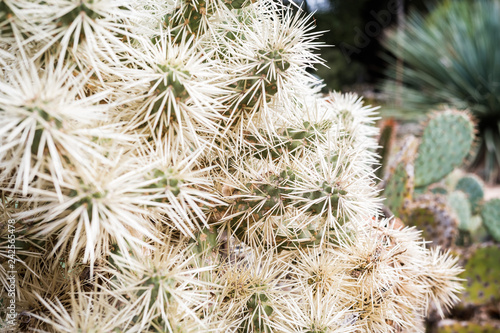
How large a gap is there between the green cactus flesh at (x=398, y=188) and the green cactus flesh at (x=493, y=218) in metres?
0.97

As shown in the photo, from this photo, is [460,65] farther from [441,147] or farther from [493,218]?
[441,147]

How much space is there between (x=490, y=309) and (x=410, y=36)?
218 inches

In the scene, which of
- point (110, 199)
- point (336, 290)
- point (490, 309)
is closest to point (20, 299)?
point (110, 199)

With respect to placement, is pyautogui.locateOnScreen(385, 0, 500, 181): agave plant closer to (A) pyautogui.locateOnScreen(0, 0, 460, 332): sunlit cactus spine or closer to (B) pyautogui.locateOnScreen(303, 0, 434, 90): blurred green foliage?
(B) pyautogui.locateOnScreen(303, 0, 434, 90): blurred green foliage

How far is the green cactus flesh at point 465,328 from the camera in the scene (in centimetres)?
125

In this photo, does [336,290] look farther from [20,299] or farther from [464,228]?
[464,228]

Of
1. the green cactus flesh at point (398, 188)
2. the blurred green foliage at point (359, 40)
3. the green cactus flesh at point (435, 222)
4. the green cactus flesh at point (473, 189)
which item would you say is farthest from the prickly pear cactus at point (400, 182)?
the blurred green foliage at point (359, 40)

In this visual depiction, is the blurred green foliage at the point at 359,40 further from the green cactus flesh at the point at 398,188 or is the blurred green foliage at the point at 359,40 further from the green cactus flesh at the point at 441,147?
the green cactus flesh at the point at 398,188

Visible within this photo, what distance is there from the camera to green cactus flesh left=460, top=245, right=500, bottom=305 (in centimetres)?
165

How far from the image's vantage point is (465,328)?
4.21ft

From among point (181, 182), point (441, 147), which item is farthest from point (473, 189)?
point (181, 182)

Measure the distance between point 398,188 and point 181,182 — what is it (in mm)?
1001

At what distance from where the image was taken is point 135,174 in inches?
17.6

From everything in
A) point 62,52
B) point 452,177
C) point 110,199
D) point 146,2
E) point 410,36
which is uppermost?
point 410,36
